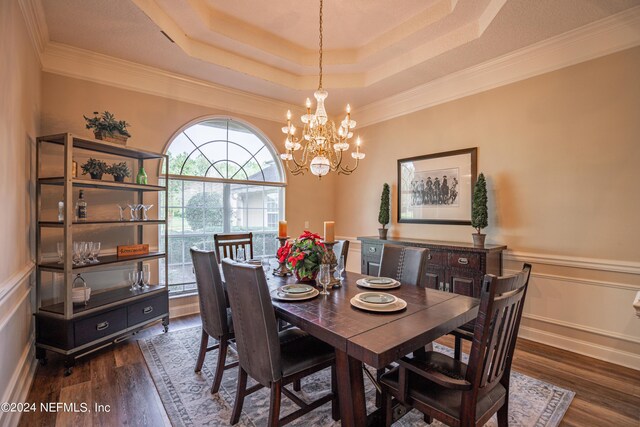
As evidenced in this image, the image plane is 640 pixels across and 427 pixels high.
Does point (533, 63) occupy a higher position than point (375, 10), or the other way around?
point (375, 10)

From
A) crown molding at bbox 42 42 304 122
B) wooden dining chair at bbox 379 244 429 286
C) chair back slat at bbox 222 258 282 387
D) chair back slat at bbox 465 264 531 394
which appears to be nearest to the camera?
chair back slat at bbox 465 264 531 394

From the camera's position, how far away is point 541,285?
306 cm

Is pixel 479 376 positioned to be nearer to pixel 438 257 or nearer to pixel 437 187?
pixel 438 257

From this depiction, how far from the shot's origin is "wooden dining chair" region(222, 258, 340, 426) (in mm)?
1600

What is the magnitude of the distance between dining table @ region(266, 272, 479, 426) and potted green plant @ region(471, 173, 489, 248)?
143 centimetres

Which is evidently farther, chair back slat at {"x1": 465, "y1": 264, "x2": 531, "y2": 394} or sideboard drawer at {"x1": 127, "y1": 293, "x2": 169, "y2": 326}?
sideboard drawer at {"x1": 127, "y1": 293, "x2": 169, "y2": 326}

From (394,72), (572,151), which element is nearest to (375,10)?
(394,72)

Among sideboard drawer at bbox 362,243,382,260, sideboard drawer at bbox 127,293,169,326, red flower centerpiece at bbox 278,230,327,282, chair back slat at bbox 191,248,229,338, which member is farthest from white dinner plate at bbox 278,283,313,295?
sideboard drawer at bbox 362,243,382,260

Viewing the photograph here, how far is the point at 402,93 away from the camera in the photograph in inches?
166

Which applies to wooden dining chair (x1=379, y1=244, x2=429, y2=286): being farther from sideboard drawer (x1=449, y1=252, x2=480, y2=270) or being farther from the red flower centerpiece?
sideboard drawer (x1=449, y1=252, x2=480, y2=270)

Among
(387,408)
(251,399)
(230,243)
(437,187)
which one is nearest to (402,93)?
(437,187)

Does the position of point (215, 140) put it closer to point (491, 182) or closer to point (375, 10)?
point (375, 10)

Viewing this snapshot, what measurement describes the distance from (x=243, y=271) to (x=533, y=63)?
3.48 metres

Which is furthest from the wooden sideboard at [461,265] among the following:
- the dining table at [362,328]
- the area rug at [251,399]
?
the dining table at [362,328]
